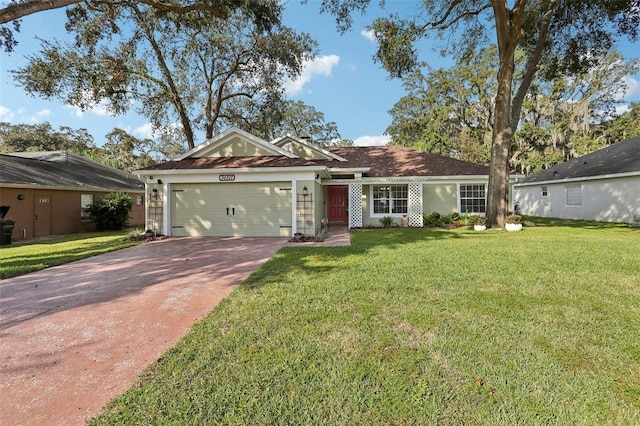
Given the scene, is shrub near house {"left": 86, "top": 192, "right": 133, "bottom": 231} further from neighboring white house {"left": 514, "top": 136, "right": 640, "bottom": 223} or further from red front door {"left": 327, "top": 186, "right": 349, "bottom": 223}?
neighboring white house {"left": 514, "top": 136, "right": 640, "bottom": 223}

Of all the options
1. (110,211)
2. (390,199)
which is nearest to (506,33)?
(390,199)

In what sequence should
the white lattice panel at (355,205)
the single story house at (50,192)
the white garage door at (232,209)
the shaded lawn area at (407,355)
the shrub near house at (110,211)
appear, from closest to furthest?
1. the shaded lawn area at (407,355)
2. the white garage door at (232,209)
3. the single story house at (50,192)
4. the white lattice panel at (355,205)
5. the shrub near house at (110,211)

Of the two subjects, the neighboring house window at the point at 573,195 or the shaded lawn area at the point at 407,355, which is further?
the neighboring house window at the point at 573,195

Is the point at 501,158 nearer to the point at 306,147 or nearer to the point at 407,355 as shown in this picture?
the point at 306,147

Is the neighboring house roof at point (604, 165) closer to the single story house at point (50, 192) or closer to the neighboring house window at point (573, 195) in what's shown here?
the neighboring house window at point (573, 195)

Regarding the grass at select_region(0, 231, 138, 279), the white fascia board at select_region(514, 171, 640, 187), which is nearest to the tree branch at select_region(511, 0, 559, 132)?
the white fascia board at select_region(514, 171, 640, 187)

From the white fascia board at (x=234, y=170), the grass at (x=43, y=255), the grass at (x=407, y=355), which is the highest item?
the white fascia board at (x=234, y=170)

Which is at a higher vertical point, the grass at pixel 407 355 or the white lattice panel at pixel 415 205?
the white lattice panel at pixel 415 205

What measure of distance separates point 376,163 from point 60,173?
1582 cm

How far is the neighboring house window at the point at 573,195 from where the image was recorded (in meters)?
17.5

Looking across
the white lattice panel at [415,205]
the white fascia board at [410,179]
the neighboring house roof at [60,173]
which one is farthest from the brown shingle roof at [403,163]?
the neighboring house roof at [60,173]

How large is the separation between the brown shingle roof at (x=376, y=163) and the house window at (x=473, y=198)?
2.62ft

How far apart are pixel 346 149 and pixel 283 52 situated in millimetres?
6294

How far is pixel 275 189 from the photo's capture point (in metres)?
11.3
